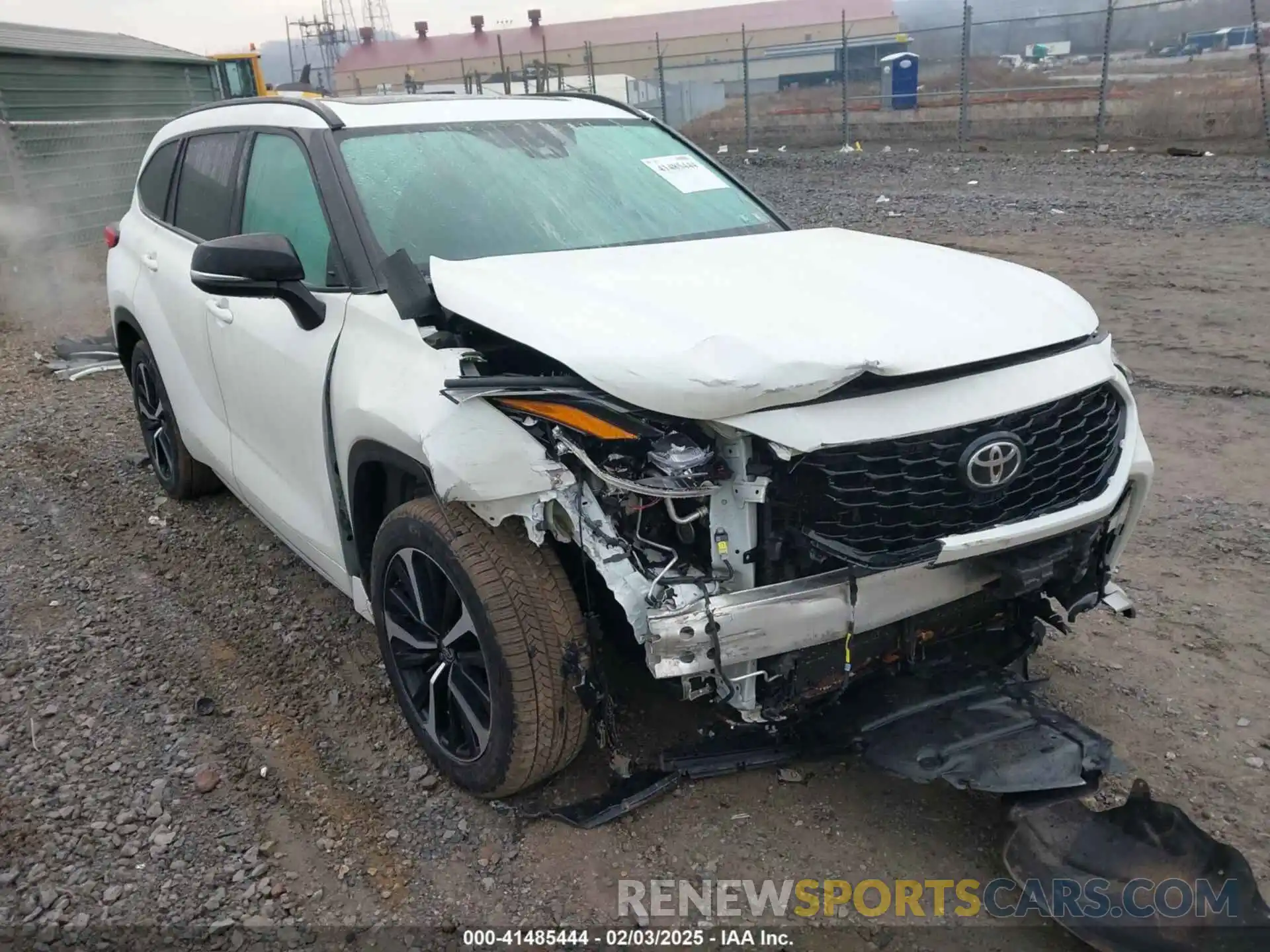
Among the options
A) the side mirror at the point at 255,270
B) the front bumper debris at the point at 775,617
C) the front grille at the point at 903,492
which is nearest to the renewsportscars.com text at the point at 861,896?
the front bumper debris at the point at 775,617

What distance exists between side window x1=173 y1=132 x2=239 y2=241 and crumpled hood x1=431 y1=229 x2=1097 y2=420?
1.54 metres

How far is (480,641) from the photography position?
2.54 m

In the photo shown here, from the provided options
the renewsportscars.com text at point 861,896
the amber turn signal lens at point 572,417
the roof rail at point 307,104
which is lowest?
the renewsportscars.com text at point 861,896

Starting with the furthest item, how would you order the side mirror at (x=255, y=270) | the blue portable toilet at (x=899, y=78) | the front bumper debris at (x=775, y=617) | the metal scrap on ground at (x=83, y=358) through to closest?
the blue portable toilet at (x=899, y=78) → the metal scrap on ground at (x=83, y=358) → the side mirror at (x=255, y=270) → the front bumper debris at (x=775, y=617)

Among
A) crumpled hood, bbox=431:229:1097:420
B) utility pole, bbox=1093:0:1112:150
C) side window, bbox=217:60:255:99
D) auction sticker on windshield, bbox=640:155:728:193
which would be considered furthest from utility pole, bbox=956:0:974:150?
crumpled hood, bbox=431:229:1097:420

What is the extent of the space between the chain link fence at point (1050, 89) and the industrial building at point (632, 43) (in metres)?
9.54

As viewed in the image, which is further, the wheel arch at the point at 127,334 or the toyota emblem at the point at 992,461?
the wheel arch at the point at 127,334

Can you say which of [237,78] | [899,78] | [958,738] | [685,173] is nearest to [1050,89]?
[899,78]

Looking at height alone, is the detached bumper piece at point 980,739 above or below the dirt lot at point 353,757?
above

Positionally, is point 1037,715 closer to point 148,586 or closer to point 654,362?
point 654,362

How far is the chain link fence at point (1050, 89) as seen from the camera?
629 inches

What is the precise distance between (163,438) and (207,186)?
1.48 meters

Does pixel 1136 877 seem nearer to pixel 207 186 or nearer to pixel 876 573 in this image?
pixel 876 573

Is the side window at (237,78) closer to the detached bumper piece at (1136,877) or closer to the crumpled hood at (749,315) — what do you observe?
the crumpled hood at (749,315)
